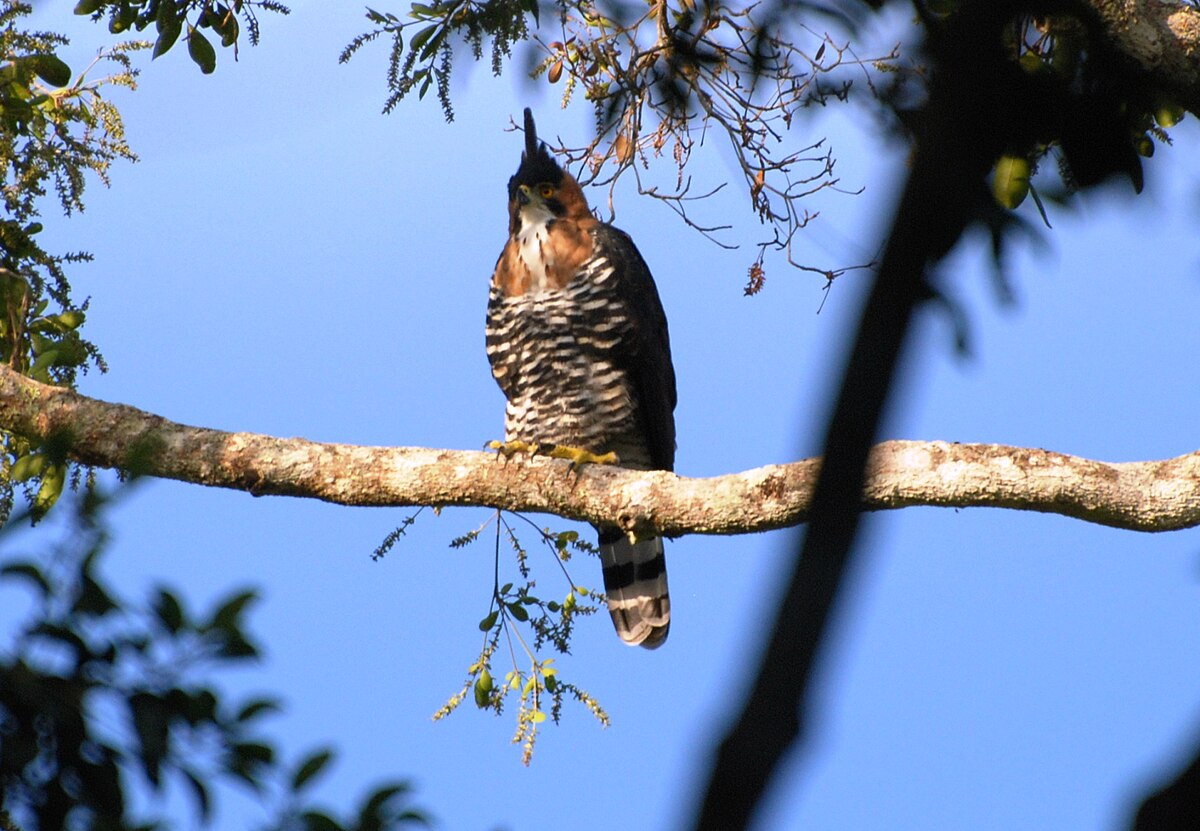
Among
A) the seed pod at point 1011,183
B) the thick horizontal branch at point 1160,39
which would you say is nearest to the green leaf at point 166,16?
the seed pod at point 1011,183

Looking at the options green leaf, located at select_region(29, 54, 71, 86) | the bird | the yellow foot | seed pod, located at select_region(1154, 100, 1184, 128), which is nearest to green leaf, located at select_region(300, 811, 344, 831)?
the yellow foot

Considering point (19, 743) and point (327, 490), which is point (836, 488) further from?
point (327, 490)

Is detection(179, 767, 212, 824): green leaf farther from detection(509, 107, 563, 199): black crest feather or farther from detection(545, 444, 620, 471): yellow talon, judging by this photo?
detection(509, 107, 563, 199): black crest feather

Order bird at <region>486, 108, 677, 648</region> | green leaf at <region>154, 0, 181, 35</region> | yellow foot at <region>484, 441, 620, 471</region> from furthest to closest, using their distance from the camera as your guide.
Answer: bird at <region>486, 108, 677, 648</region>
yellow foot at <region>484, 441, 620, 471</region>
green leaf at <region>154, 0, 181, 35</region>

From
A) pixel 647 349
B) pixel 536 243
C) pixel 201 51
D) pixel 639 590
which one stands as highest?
pixel 536 243

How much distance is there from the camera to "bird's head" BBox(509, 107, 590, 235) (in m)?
4.93

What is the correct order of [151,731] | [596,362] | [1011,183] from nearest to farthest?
[151,731]
[1011,183]
[596,362]

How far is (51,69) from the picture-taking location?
385 centimetres

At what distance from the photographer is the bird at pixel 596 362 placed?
4.56 metres

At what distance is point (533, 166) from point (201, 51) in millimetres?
1588

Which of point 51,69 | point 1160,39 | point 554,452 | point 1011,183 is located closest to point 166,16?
point 51,69

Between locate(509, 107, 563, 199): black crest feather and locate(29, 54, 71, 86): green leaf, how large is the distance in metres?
1.79

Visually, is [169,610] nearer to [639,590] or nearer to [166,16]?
[166,16]

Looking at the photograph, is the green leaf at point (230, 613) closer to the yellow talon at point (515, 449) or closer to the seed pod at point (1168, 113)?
the yellow talon at point (515, 449)
